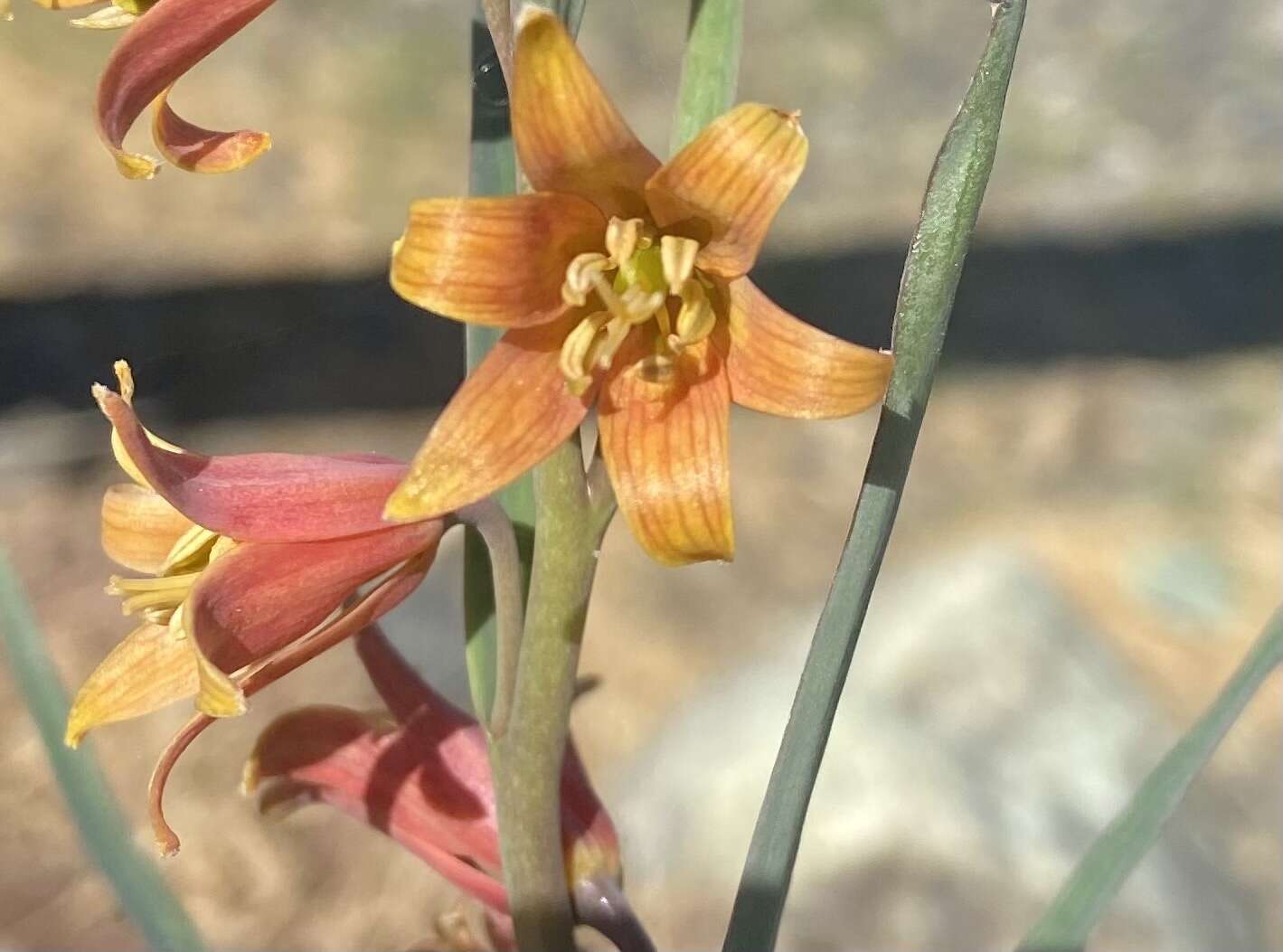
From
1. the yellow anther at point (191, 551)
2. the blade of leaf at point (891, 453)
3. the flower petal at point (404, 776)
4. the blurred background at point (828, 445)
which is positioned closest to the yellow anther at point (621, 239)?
the blade of leaf at point (891, 453)

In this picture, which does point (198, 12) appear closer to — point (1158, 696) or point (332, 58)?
point (1158, 696)

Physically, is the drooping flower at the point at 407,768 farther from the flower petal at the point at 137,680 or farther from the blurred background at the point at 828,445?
the blurred background at the point at 828,445

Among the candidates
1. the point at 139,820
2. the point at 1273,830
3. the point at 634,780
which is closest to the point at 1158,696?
the point at 1273,830

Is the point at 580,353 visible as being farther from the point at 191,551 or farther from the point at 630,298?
the point at 191,551

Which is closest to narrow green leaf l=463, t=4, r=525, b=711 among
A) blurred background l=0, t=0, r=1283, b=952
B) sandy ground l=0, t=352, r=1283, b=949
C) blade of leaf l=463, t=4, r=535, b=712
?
blade of leaf l=463, t=4, r=535, b=712

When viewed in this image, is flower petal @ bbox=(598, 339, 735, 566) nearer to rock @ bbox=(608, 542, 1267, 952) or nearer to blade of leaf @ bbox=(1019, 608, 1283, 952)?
blade of leaf @ bbox=(1019, 608, 1283, 952)

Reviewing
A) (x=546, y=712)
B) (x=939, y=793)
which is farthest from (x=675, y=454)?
(x=939, y=793)
